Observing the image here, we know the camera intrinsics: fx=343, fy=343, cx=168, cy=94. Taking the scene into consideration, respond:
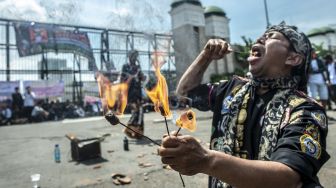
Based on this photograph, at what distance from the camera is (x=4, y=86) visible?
15094mm

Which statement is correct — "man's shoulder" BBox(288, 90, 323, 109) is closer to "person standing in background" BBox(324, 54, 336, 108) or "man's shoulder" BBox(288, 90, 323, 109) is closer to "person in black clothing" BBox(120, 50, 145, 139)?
"person in black clothing" BBox(120, 50, 145, 139)

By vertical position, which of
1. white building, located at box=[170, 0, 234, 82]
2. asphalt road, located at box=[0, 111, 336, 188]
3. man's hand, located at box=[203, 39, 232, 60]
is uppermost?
white building, located at box=[170, 0, 234, 82]

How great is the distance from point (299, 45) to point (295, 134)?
584 mm

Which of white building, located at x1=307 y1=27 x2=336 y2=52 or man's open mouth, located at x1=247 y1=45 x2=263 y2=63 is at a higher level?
white building, located at x1=307 y1=27 x2=336 y2=52

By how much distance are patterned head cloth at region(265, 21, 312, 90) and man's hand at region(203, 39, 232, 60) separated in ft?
1.14

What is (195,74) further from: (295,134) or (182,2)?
(182,2)

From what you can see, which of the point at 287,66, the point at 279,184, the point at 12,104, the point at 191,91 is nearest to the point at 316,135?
the point at 279,184

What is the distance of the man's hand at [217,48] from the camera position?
2139 millimetres

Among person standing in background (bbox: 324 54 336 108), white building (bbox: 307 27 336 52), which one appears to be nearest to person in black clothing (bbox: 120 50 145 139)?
person standing in background (bbox: 324 54 336 108)

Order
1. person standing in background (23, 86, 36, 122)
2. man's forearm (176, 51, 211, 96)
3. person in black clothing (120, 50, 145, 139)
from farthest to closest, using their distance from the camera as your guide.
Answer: person standing in background (23, 86, 36, 122), person in black clothing (120, 50, 145, 139), man's forearm (176, 51, 211, 96)

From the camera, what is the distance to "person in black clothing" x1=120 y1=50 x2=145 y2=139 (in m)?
Result: 6.36

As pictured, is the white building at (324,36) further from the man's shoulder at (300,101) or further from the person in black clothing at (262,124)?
the man's shoulder at (300,101)

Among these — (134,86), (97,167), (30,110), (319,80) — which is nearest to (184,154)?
(97,167)

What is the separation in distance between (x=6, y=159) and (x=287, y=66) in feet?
17.7
